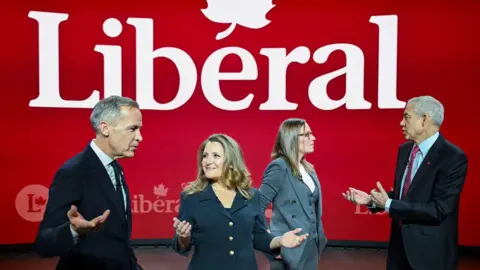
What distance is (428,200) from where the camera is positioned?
3002mm

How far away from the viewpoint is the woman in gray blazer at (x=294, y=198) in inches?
137

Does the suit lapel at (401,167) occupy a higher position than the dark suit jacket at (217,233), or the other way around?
the suit lapel at (401,167)

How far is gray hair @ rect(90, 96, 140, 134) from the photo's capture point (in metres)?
2.23

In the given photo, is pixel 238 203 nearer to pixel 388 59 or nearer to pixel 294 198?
pixel 294 198

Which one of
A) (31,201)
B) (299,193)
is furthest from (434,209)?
(31,201)

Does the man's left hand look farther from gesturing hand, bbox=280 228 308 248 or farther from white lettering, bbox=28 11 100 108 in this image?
white lettering, bbox=28 11 100 108

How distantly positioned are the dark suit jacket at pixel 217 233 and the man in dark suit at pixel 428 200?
0.96 m

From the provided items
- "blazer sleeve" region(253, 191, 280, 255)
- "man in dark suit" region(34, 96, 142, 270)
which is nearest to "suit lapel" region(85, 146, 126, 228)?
"man in dark suit" region(34, 96, 142, 270)

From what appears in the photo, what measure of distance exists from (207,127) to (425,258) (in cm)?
363

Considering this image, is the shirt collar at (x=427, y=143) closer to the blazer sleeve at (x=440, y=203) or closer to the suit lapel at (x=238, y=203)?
the blazer sleeve at (x=440, y=203)

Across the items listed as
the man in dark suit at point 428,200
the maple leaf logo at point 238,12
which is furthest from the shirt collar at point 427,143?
the maple leaf logo at point 238,12

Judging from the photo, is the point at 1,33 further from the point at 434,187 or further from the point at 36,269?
the point at 434,187

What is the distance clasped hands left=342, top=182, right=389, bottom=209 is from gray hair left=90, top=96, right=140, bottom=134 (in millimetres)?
1672

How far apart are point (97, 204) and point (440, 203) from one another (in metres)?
1.97
